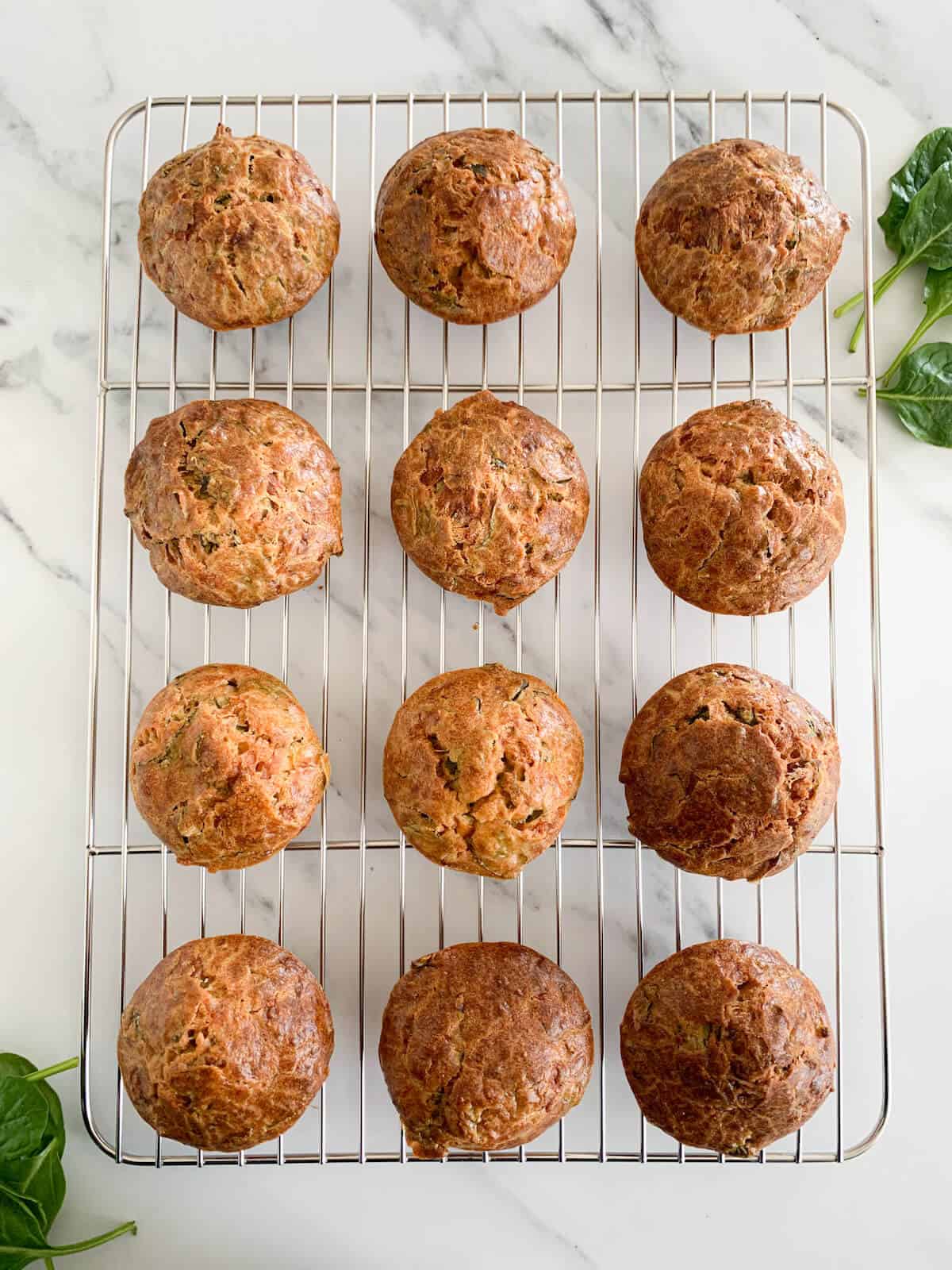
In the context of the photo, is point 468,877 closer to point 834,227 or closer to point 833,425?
point 833,425

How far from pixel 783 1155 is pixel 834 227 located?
6.25ft

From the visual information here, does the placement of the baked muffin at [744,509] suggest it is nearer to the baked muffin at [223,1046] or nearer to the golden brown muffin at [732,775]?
the golden brown muffin at [732,775]

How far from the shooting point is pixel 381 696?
224 centimetres

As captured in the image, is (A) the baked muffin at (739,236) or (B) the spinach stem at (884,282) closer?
(A) the baked muffin at (739,236)

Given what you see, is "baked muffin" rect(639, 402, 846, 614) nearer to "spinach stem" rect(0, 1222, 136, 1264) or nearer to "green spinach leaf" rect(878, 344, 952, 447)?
"green spinach leaf" rect(878, 344, 952, 447)

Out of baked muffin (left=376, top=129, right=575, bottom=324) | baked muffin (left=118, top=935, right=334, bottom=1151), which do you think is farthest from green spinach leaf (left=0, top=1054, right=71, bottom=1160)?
baked muffin (left=376, top=129, right=575, bottom=324)

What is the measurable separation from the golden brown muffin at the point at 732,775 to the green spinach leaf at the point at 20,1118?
135 cm

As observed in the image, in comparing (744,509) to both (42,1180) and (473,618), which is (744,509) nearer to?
(473,618)

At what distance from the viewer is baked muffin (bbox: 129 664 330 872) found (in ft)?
6.01

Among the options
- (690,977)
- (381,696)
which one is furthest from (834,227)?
(690,977)

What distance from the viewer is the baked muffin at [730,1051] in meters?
1.85

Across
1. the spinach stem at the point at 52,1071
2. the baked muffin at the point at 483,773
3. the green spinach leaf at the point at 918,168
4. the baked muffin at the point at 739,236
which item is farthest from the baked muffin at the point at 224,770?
the green spinach leaf at the point at 918,168

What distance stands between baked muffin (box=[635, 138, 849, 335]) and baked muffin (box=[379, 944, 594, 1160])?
1349mm
